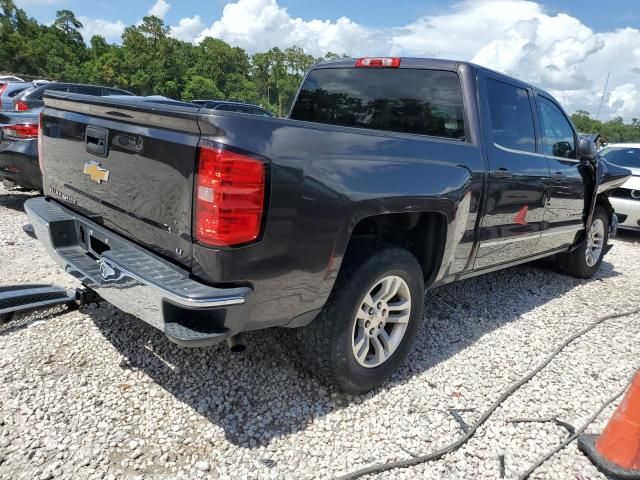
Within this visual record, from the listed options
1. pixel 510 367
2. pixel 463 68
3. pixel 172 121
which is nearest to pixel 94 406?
pixel 172 121

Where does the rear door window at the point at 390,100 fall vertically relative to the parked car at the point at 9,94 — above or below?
above

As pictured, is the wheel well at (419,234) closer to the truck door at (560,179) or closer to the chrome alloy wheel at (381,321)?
the chrome alloy wheel at (381,321)

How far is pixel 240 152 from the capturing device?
1900 mm

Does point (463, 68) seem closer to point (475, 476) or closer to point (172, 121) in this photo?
point (172, 121)

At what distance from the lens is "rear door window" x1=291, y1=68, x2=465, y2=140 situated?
11.0ft

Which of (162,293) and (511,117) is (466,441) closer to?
(162,293)

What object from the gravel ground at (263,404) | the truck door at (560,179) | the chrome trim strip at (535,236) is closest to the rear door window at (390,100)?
the chrome trim strip at (535,236)

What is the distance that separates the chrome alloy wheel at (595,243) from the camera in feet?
18.0

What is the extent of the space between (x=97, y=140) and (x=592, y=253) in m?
5.50

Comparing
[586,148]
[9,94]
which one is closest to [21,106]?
[9,94]

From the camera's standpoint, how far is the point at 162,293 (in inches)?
77.5

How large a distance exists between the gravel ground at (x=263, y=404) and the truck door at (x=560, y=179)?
3.53 feet

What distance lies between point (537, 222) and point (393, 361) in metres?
2.07

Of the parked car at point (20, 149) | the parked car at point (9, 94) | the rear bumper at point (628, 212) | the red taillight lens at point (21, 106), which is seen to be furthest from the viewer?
the parked car at point (9, 94)
